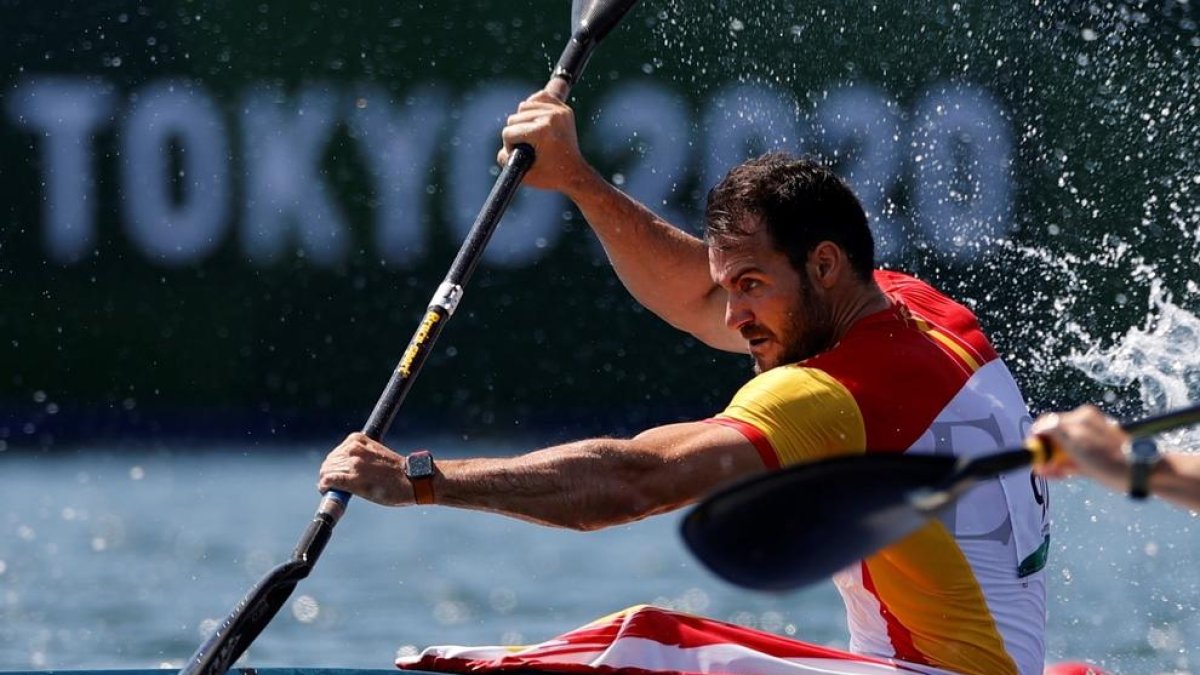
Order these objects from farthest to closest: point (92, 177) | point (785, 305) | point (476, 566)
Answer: point (92, 177), point (476, 566), point (785, 305)

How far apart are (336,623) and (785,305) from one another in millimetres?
4177

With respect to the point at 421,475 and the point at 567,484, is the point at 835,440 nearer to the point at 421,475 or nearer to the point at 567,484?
the point at 567,484

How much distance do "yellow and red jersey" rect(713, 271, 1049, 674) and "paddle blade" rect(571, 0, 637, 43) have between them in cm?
179

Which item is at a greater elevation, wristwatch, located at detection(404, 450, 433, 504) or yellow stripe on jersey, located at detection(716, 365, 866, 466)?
yellow stripe on jersey, located at detection(716, 365, 866, 466)

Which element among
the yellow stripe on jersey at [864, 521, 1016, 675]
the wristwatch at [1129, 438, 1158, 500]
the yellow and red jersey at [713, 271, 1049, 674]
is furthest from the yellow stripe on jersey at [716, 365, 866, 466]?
the wristwatch at [1129, 438, 1158, 500]

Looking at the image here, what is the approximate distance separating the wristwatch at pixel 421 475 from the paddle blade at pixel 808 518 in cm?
82

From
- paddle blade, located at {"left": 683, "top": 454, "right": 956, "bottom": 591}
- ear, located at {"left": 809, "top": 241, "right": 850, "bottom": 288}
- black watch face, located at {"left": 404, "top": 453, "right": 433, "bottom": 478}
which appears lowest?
black watch face, located at {"left": 404, "top": 453, "right": 433, "bottom": 478}

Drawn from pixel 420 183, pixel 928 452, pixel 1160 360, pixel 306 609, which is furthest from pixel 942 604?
pixel 420 183

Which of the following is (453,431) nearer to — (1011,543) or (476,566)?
(476,566)

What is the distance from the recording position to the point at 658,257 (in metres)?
4.81

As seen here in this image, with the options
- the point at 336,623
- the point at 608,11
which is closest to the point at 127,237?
the point at 336,623

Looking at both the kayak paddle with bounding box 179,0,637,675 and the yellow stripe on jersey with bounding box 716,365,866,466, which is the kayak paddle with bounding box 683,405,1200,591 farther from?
the kayak paddle with bounding box 179,0,637,675

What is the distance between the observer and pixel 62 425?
11.7 meters

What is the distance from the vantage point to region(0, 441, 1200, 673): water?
286 inches
